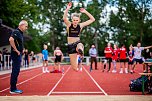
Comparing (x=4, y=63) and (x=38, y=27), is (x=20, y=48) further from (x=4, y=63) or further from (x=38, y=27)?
(x=38, y=27)

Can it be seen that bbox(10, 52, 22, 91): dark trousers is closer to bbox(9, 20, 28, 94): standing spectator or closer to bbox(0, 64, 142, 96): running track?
bbox(9, 20, 28, 94): standing spectator

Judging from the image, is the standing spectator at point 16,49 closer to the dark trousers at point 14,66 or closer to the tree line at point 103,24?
the dark trousers at point 14,66

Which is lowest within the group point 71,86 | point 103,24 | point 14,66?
point 71,86

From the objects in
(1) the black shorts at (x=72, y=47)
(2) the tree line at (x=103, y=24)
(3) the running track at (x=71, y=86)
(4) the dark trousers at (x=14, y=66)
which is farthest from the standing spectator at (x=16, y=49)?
(2) the tree line at (x=103, y=24)

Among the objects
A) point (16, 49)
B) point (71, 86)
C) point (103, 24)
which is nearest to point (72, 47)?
point (16, 49)

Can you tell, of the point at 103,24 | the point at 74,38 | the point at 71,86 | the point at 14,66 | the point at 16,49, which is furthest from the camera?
the point at 103,24

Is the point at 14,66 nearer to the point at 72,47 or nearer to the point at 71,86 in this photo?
the point at 72,47

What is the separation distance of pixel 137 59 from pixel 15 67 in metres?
10.9

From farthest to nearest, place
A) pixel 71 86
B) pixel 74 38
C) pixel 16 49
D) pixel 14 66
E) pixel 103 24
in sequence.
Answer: pixel 103 24, pixel 71 86, pixel 14 66, pixel 16 49, pixel 74 38

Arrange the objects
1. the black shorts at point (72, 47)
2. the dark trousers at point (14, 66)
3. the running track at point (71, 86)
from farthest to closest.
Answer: the running track at point (71, 86) → the dark trousers at point (14, 66) → the black shorts at point (72, 47)

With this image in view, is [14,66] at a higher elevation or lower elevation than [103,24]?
lower

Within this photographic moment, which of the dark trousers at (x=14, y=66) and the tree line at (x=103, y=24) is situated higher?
the tree line at (x=103, y=24)

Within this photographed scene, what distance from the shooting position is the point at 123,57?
922 inches

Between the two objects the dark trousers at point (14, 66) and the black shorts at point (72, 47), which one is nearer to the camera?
the black shorts at point (72, 47)
